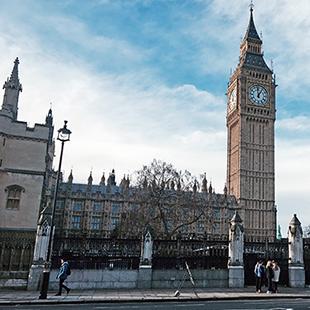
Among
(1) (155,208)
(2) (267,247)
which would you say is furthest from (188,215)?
(2) (267,247)

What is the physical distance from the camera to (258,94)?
9775 cm

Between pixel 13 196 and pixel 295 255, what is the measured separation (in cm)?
1896

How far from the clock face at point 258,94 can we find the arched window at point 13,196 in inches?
3146

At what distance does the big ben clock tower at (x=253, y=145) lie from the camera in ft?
298

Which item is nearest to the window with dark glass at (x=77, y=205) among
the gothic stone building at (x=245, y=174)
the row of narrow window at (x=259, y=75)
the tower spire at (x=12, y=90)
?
the gothic stone building at (x=245, y=174)

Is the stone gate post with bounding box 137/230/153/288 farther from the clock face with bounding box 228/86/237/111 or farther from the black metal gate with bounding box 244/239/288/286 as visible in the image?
the clock face with bounding box 228/86/237/111

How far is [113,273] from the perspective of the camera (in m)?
19.2

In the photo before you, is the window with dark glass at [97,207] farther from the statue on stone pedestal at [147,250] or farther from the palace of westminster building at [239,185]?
the statue on stone pedestal at [147,250]

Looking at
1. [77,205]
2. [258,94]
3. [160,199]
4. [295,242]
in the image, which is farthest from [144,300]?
[258,94]

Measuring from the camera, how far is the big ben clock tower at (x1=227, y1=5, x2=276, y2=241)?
3578 inches

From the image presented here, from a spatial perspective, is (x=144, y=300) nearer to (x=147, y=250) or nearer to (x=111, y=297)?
(x=111, y=297)

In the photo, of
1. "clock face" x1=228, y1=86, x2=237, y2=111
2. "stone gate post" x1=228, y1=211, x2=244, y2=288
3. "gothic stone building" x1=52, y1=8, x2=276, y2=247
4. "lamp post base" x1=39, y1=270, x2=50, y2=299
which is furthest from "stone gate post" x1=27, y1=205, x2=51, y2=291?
"clock face" x1=228, y1=86, x2=237, y2=111

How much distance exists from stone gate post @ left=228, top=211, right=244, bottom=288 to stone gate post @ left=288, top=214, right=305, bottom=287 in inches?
124

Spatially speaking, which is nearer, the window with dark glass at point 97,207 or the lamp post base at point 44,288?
the lamp post base at point 44,288
